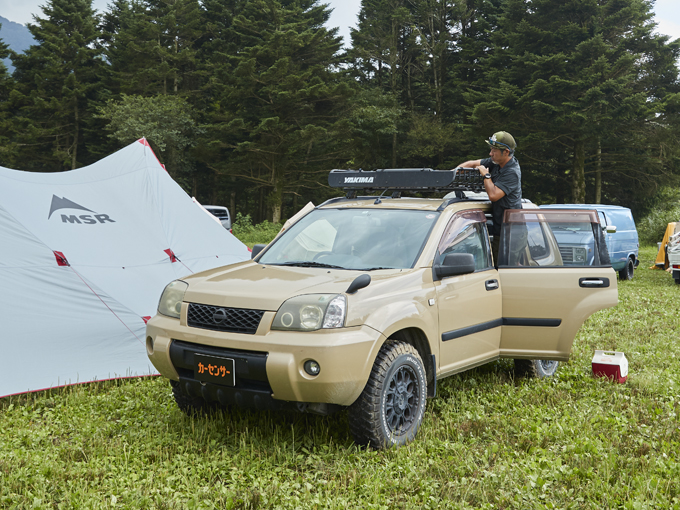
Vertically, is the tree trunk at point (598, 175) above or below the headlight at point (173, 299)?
above

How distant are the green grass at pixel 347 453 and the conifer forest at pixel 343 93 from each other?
2551cm

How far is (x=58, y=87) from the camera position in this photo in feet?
137

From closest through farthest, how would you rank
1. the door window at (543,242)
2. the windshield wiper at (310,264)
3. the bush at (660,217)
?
the windshield wiper at (310,264), the door window at (543,242), the bush at (660,217)

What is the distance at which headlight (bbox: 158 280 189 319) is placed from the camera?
167 inches

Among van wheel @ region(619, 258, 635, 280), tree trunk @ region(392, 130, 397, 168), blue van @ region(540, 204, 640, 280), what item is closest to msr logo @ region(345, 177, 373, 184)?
blue van @ region(540, 204, 640, 280)

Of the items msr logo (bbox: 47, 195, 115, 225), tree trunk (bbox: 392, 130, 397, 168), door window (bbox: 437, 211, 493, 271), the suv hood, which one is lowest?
the suv hood

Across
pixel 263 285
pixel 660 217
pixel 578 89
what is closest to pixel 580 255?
pixel 263 285

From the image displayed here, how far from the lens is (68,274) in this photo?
19.7 feet

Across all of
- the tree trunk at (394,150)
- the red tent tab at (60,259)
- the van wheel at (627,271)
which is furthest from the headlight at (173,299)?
the tree trunk at (394,150)

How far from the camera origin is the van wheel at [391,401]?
385 cm

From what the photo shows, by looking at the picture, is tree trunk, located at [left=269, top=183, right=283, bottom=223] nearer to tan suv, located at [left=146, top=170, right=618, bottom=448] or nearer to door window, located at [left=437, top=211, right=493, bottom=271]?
tan suv, located at [left=146, top=170, right=618, bottom=448]

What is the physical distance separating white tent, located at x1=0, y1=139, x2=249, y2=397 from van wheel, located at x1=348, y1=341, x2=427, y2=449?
115 inches

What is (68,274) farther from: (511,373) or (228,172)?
(228,172)

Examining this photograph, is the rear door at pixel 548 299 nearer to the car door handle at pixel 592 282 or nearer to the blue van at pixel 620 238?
the car door handle at pixel 592 282
